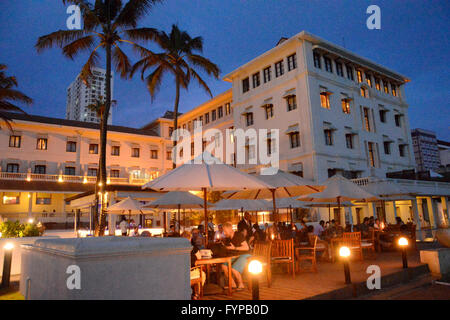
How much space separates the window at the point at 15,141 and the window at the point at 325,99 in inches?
1258

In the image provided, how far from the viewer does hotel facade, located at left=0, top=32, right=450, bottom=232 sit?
26.8 metres

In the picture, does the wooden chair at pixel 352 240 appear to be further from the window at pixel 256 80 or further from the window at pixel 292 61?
the window at pixel 256 80

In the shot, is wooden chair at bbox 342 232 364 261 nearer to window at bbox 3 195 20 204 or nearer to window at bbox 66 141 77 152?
window at bbox 3 195 20 204

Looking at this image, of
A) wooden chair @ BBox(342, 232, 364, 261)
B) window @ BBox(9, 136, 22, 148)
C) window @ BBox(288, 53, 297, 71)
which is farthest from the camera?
window @ BBox(9, 136, 22, 148)

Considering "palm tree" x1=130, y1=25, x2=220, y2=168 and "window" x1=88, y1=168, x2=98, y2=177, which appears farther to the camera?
"window" x1=88, y1=168, x2=98, y2=177

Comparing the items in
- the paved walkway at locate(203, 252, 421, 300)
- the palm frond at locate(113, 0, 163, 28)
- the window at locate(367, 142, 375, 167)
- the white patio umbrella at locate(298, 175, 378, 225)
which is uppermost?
the palm frond at locate(113, 0, 163, 28)

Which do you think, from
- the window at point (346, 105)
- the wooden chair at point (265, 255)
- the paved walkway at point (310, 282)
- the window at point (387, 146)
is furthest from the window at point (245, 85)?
the wooden chair at point (265, 255)

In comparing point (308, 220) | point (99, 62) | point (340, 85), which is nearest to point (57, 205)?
point (99, 62)

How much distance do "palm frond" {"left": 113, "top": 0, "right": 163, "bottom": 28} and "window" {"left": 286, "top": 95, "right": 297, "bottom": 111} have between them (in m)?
14.6

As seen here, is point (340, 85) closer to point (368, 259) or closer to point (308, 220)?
point (308, 220)

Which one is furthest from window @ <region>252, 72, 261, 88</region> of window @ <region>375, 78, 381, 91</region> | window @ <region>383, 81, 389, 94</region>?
window @ <region>383, 81, 389, 94</region>

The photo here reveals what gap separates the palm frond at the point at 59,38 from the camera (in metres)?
16.7

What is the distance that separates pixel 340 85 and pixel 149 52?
731 inches
